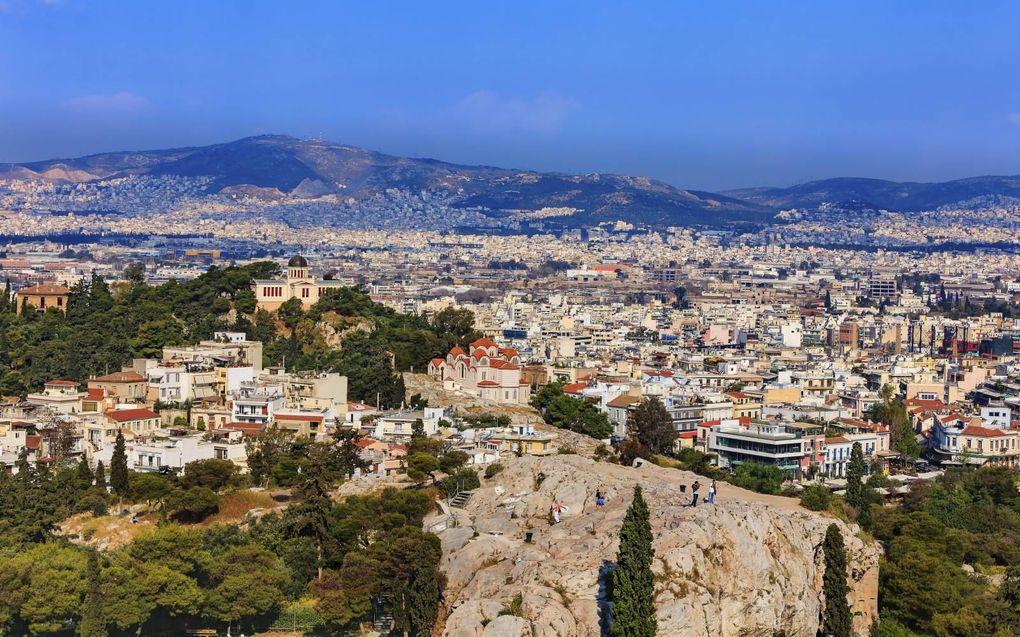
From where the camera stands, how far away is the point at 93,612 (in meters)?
22.0

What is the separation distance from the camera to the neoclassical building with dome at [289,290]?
44.4 meters

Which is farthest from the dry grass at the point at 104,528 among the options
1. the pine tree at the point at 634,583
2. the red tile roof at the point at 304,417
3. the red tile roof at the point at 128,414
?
the pine tree at the point at 634,583

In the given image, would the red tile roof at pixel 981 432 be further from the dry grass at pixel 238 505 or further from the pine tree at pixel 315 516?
the pine tree at pixel 315 516

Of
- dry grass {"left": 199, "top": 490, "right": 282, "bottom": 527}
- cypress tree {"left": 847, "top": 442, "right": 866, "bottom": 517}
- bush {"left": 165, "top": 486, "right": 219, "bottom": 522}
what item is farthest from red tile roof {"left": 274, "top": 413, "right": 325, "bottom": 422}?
cypress tree {"left": 847, "top": 442, "right": 866, "bottom": 517}

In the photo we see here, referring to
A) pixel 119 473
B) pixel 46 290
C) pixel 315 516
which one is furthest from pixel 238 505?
pixel 46 290

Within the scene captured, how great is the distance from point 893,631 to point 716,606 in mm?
3312

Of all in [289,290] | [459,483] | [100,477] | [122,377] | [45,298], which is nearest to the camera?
[459,483]

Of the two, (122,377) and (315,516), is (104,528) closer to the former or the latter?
(315,516)

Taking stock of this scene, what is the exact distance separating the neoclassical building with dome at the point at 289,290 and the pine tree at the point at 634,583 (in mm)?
25481

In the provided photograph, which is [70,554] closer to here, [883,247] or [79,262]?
[79,262]

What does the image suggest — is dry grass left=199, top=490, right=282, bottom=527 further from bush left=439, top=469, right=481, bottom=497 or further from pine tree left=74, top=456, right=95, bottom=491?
bush left=439, top=469, right=481, bottom=497

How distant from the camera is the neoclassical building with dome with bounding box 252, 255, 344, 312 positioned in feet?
146

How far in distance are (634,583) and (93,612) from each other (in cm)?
721

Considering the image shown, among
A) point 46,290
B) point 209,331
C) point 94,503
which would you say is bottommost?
point 94,503
